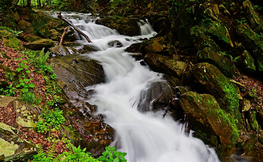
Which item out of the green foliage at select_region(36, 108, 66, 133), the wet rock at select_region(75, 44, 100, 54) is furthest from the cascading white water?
the green foliage at select_region(36, 108, 66, 133)

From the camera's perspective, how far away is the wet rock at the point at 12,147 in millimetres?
2179

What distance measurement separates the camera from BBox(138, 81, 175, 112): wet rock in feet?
20.1

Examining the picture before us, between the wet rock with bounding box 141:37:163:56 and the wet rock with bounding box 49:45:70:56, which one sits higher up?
the wet rock with bounding box 141:37:163:56

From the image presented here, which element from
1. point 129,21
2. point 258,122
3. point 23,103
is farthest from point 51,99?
point 129,21

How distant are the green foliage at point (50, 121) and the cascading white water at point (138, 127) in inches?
65.7

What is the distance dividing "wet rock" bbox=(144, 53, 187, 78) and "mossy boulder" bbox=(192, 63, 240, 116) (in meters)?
1.14

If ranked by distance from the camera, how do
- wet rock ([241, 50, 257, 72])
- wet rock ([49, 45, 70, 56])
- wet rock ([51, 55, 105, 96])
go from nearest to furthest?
wet rock ([51, 55, 105, 96])
wet rock ([241, 50, 257, 72])
wet rock ([49, 45, 70, 56])

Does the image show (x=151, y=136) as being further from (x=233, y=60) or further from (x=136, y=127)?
(x=233, y=60)

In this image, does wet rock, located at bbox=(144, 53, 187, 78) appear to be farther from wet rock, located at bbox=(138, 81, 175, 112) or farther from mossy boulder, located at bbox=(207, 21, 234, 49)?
mossy boulder, located at bbox=(207, 21, 234, 49)

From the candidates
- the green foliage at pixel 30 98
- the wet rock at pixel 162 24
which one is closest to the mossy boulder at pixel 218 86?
the green foliage at pixel 30 98

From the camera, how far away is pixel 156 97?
624cm

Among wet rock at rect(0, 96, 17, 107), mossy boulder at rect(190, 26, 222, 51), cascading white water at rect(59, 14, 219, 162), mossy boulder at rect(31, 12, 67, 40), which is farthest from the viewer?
mossy boulder at rect(31, 12, 67, 40)

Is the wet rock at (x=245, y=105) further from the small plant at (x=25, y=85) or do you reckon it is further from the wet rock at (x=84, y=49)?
the wet rock at (x=84, y=49)

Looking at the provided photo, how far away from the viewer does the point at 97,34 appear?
39.5 feet
